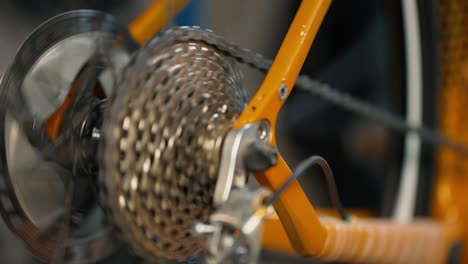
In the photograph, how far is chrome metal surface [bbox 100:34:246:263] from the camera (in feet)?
1.24

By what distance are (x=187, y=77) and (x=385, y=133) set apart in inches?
26.6

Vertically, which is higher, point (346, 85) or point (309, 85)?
point (309, 85)

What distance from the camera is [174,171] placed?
41 cm

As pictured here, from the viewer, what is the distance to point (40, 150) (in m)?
0.45

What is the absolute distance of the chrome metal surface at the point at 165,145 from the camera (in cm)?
38

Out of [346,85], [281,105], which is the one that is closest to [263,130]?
[281,105]

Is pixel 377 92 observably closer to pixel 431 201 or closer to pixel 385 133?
pixel 385 133

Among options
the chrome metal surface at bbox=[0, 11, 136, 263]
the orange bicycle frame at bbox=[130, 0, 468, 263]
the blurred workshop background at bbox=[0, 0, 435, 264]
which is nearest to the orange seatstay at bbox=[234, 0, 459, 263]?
the orange bicycle frame at bbox=[130, 0, 468, 263]

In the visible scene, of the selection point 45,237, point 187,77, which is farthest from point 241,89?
point 45,237

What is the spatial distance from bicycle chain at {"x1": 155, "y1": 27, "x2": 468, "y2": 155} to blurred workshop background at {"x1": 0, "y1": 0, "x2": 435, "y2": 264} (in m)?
0.07

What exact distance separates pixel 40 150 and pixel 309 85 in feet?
0.88

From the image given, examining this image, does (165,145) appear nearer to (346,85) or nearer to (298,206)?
(298,206)

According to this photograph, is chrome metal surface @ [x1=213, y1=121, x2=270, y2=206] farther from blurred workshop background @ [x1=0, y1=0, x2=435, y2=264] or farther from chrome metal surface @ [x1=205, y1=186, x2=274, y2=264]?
blurred workshop background @ [x1=0, y1=0, x2=435, y2=264]

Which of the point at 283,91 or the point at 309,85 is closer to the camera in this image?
the point at 283,91
